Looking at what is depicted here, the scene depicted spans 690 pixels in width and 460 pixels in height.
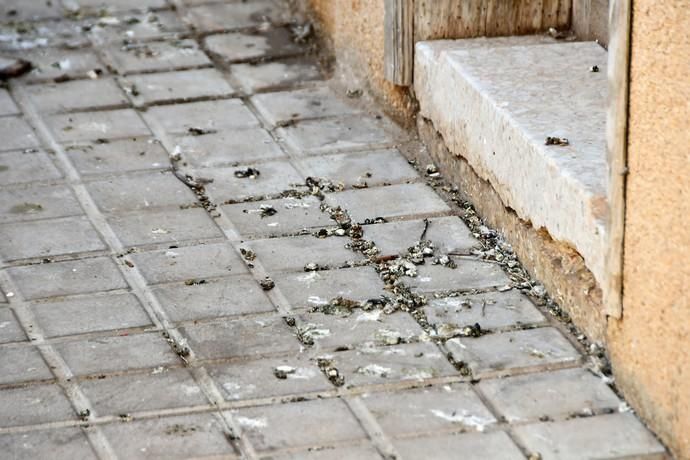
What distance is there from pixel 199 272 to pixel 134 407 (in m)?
0.86

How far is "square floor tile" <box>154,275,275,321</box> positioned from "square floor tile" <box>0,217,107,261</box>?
→ 47 cm

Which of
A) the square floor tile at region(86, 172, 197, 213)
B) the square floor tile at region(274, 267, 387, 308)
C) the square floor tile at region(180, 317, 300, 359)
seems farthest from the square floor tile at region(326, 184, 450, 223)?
the square floor tile at region(180, 317, 300, 359)

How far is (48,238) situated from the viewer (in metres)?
4.67

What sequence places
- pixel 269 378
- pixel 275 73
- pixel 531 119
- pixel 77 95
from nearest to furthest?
pixel 269 378 < pixel 531 119 < pixel 77 95 < pixel 275 73

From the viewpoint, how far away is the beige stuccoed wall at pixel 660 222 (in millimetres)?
3168

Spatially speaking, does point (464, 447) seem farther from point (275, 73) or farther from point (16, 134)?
point (275, 73)

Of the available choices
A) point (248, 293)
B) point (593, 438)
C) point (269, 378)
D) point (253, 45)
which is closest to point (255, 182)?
point (248, 293)

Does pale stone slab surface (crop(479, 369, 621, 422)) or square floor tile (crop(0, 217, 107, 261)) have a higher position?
square floor tile (crop(0, 217, 107, 261))

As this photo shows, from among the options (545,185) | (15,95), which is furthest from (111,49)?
(545,185)

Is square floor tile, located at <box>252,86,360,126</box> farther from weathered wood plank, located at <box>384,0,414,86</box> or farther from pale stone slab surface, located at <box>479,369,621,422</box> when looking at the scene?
pale stone slab surface, located at <box>479,369,621,422</box>

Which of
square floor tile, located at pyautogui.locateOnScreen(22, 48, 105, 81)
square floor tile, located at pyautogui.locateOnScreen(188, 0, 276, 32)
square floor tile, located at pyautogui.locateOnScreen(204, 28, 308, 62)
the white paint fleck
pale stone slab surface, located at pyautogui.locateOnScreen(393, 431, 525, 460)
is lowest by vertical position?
pale stone slab surface, located at pyautogui.locateOnScreen(393, 431, 525, 460)

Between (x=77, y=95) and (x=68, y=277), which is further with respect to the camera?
(x=77, y=95)

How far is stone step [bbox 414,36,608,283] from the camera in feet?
12.9

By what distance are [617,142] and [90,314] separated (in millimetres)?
1756
